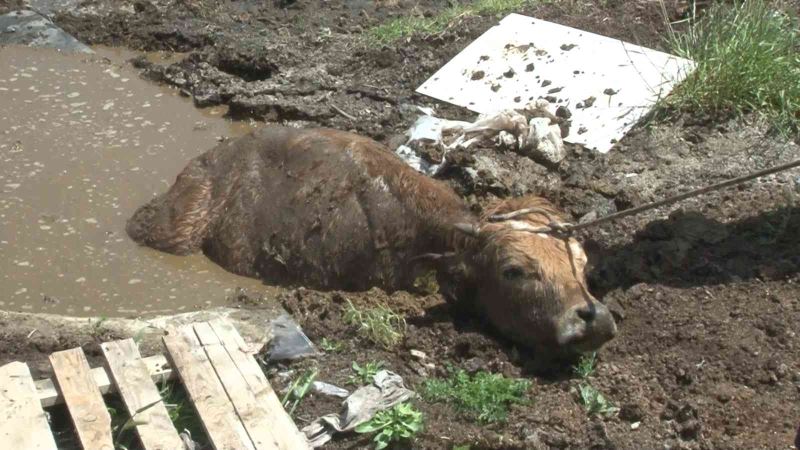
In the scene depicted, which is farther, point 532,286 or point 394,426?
point 532,286

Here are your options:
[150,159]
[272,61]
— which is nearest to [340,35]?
[272,61]

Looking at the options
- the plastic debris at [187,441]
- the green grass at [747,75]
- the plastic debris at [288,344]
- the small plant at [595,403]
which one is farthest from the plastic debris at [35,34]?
the small plant at [595,403]

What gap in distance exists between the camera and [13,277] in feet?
28.5

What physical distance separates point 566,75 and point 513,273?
12.3ft

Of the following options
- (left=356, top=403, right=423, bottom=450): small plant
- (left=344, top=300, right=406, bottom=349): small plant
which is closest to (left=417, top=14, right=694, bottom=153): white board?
(left=344, top=300, right=406, bottom=349): small plant

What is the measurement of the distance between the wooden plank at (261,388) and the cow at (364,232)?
1.41 metres

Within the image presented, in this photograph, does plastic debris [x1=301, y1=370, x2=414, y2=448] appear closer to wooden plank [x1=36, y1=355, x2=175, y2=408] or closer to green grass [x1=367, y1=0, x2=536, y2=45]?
wooden plank [x1=36, y1=355, x2=175, y2=408]

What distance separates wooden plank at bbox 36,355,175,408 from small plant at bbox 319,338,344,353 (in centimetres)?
92

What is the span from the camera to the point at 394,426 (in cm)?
628

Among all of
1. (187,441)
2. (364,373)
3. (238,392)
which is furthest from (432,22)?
(187,441)

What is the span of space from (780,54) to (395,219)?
3.89 m

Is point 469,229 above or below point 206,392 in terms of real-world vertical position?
above

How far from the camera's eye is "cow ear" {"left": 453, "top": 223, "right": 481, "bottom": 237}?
7.83 meters

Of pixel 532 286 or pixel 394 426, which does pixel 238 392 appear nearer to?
pixel 394 426
